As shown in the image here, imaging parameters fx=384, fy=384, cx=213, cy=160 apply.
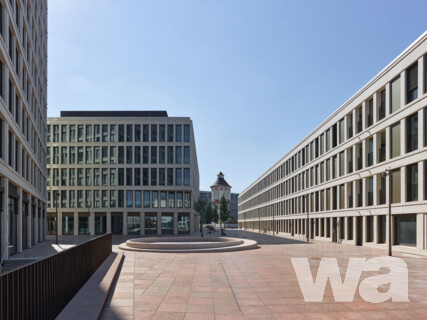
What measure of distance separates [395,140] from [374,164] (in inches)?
152

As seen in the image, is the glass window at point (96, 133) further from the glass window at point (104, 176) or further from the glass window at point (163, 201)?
Result: the glass window at point (163, 201)

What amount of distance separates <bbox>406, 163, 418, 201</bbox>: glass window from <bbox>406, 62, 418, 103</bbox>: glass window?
17.4 ft

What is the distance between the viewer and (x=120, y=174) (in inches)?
2564

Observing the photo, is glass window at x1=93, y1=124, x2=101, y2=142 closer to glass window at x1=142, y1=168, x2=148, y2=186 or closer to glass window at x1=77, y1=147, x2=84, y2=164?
glass window at x1=77, y1=147, x2=84, y2=164

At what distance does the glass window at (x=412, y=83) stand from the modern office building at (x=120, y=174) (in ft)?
132

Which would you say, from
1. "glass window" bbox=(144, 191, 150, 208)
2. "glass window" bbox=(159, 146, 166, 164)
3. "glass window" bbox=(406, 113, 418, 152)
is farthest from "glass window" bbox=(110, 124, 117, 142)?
"glass window" bbox=(406, 113, 418, 152)

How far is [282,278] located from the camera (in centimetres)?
1554

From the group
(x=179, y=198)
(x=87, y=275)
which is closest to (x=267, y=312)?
(x=87, y=275)

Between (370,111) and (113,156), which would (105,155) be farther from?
(370,111)

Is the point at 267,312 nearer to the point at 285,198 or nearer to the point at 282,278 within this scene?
the point at 282,278

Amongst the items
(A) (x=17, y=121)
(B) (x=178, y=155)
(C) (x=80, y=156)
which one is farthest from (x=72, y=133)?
(A) (x=17, y=121)

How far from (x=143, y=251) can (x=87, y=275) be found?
50.1ft

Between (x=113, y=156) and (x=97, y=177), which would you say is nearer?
(x=113, y=156)

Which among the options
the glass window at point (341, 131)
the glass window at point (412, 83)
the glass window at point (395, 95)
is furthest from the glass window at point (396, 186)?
the glass window at point (341, 131)
